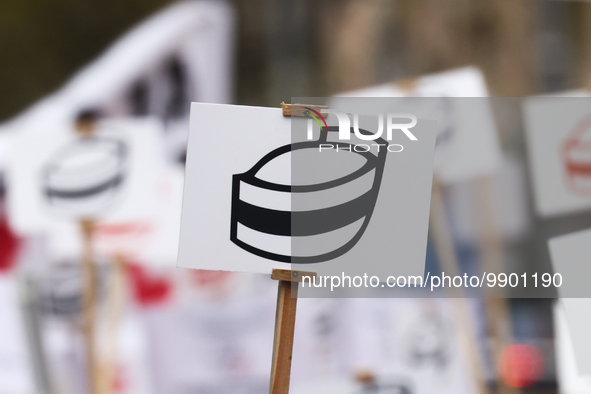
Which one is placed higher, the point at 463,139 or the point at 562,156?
the point at 463,139

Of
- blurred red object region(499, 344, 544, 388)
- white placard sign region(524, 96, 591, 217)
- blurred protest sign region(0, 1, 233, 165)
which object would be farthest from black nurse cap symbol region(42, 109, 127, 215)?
blurred red object region(499, 344, 544, 388)

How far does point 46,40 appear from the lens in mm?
2527

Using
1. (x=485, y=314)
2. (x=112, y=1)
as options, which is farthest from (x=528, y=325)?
(x=112, y=1)

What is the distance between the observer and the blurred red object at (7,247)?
4.85 ft

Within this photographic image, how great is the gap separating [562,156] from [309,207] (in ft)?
1.64

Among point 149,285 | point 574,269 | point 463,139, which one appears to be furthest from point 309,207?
point 149,285

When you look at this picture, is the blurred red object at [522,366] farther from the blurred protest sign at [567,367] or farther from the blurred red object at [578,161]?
the blurred red object at [578,161]

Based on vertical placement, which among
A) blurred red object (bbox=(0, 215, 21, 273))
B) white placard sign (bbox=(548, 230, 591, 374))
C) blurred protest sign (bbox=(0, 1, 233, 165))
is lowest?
white placard sign (bbox=(548, 230, 591, 374))

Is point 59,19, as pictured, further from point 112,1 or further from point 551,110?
point 551,110

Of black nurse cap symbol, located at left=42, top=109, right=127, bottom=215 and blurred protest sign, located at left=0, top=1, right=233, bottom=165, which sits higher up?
blurred protest sign, located at left=0, top=1, right=233, bottom=165

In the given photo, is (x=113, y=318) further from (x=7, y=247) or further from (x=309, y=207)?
(x=309, y=207)

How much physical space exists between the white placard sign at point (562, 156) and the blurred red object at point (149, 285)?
101cm

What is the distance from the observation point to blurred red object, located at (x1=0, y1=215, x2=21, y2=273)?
1.48m

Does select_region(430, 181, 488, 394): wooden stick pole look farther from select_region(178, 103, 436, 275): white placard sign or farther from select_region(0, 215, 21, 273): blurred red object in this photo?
select_region(0, 215, 21, 273): blurred red object
